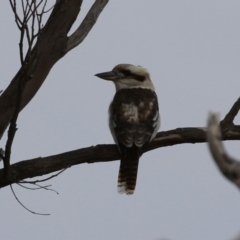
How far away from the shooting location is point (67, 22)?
17.1 feet

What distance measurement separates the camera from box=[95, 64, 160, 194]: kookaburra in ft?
16.4

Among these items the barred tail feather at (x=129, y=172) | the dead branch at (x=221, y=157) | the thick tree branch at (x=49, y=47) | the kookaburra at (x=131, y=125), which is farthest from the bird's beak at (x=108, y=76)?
the dead branch at (x=221, y=157)

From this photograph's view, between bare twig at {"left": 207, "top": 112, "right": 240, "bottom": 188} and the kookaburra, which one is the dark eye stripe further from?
bare twig at {"left": 207, "top": 112, "right": 240, "bottom": 188}

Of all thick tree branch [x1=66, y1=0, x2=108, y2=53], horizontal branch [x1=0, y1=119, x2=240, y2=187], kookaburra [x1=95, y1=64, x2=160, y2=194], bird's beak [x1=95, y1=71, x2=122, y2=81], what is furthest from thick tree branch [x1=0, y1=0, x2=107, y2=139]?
bird's beak [x1=95, y1=71, x2=122, y2=81]

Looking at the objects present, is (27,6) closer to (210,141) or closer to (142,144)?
(142,144)

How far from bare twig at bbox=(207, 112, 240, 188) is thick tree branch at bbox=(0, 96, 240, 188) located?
2.74 meters

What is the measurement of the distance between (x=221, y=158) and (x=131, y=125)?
3420mm

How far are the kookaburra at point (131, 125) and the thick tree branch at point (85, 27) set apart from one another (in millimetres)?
613

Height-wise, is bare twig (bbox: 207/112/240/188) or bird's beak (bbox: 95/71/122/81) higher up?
bird's beak (bbox: 95/71/122/81)

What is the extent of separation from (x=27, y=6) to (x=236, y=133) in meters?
1.59

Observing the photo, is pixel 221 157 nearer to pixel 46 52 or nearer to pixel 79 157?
pixel 79 157

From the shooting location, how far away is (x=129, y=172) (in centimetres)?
513

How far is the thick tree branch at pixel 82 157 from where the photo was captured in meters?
4.41

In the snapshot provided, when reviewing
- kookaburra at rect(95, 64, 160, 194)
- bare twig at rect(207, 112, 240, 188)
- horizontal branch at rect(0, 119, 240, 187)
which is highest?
kookaburra at rect(95, 64, 160, 194)
